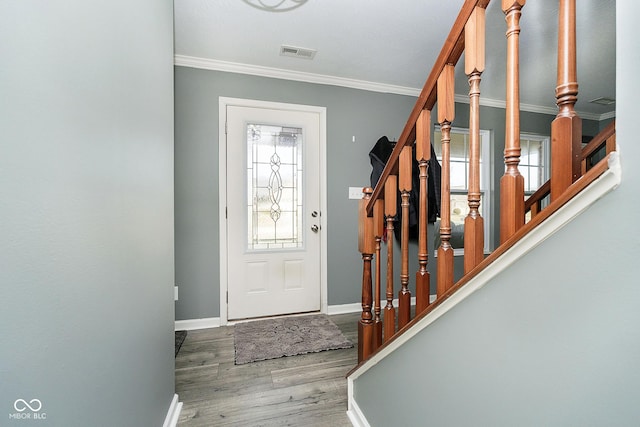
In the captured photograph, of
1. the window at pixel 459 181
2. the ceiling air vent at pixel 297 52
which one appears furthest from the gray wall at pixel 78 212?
the window at pixel 459 181

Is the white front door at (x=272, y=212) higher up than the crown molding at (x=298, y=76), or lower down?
lower down

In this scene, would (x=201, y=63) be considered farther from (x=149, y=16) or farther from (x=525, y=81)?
(x=525, y=81)

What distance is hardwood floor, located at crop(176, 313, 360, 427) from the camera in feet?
4.65

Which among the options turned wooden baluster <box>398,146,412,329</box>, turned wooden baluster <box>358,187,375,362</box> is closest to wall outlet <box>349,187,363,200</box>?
turned wooden baluster <box>358,187,375,362</box>

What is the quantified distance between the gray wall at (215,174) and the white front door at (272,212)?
0.15 m

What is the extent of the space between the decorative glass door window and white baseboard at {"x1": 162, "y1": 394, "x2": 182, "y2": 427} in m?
1.41

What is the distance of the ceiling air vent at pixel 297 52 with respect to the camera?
2.34 meters

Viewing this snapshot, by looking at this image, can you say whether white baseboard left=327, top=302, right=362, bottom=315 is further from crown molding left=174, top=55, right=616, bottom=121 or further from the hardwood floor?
crown molding left=174, top=55, right=616, bottom=121

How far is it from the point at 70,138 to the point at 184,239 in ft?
6.74

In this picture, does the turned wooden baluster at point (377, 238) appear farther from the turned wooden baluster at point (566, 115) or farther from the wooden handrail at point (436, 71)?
the turned wooden baluster at point (566, 115)

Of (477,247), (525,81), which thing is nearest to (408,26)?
(525,81)

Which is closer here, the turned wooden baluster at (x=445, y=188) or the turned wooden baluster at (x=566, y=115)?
the turned wooden baluster at (x=566, y=115)

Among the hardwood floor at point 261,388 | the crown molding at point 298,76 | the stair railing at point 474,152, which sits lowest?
the hardwood floor at point 261,388

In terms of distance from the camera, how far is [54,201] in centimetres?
58
